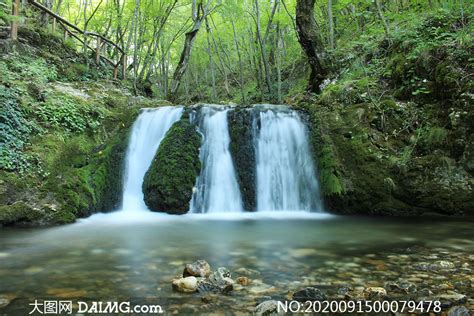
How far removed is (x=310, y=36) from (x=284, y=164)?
16.1ft

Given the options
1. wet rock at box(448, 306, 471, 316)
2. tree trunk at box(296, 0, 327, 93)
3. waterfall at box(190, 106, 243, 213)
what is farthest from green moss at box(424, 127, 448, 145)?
wet rock at box(448, 306, 471, 316)

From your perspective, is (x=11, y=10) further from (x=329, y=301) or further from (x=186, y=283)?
(x=329, y=301)

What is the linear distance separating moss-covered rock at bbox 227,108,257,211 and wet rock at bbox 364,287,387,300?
194 inches

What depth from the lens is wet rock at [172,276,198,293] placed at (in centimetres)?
286

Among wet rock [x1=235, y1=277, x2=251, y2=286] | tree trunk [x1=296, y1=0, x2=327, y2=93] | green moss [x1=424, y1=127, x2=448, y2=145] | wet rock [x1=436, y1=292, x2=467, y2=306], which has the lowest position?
wet rock [x1=235, y1=277, x2=251, y2=286]

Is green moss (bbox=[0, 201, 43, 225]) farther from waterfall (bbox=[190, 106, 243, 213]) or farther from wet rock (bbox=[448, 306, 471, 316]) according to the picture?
wet rock (bbox=[448, 306, 471, 316])

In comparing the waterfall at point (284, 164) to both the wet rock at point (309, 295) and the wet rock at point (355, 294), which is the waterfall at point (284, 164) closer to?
the wet rock at point (355, 294)

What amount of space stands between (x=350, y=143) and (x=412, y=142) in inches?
47.8

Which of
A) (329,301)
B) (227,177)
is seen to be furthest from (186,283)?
(227,177)

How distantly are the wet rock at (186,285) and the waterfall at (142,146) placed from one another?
467 centimetres

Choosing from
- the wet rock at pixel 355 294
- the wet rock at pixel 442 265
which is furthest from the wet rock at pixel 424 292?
the wet rock at pixel 442 265

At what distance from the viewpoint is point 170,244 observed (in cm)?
474

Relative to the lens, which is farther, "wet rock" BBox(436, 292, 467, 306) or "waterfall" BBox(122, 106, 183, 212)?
"waterfall" BBox(122, 106, 183, 212)

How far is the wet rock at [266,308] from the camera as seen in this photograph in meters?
2.40
